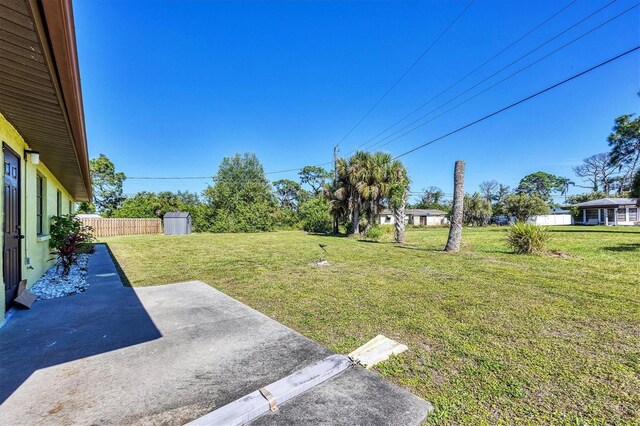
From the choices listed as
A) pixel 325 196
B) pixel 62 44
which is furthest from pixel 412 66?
pixel 62 44

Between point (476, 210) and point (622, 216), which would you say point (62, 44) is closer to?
point (476, 210)

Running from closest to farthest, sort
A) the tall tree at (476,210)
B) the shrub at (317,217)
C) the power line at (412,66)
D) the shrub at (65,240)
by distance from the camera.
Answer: the shrub at (65,240) < the power line at (412,66) < the shrub at (317,217) < the tall tree at (476,210)

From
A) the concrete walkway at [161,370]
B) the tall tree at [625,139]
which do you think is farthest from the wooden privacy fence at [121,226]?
the tall tree at [625,139]

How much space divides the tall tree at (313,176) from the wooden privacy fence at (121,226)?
1024 inches

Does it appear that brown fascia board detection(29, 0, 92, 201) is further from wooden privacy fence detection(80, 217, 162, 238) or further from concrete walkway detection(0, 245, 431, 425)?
wooden privacy fence detection(80, 217, 162, 238)

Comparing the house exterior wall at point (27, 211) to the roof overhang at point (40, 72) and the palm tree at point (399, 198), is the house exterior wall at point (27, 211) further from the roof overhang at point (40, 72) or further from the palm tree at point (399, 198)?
the palm tree at point (399, 198)

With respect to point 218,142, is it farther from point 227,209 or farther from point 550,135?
point 550,135

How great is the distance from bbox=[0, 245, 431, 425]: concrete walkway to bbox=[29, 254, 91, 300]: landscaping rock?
1064 mm

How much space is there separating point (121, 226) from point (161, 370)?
86.5ft

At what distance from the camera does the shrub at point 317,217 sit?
2567 centimetres

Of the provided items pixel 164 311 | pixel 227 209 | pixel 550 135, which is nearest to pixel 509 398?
pixel 164 311

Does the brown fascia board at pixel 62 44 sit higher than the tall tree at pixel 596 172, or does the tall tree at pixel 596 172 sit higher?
the tall tree at pixel 596 172

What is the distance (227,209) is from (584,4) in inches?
1036

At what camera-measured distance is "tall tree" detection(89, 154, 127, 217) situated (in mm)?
32281
